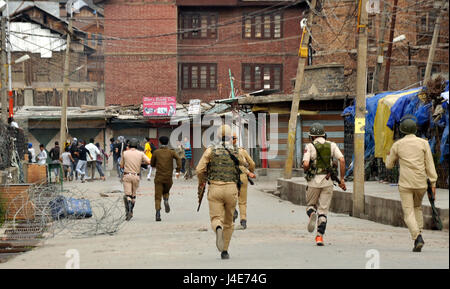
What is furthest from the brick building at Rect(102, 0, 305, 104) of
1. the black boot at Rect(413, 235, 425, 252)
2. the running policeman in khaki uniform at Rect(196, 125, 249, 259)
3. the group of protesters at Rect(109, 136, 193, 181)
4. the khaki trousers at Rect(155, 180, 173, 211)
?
the black boot at Rect(413, 235, 425, 252)

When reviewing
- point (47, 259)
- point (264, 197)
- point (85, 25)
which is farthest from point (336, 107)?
point (85, 25)

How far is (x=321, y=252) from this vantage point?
33.1 ft

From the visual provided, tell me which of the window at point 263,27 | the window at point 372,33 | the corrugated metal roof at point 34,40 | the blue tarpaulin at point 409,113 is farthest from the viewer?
the corrugated metal roof at point 34,40

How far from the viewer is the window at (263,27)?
50094mm

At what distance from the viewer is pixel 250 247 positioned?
36.0 ft

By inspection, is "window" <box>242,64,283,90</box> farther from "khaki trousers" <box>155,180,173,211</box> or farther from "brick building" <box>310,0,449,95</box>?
"khaki trousers" <box>155,180,173,211</box>

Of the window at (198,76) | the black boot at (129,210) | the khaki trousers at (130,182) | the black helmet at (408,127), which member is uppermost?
the window at (198,76)

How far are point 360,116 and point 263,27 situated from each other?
35.3 m

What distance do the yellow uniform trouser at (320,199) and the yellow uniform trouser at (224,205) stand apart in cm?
187

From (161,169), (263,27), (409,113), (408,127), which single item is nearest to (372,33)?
(263,27)

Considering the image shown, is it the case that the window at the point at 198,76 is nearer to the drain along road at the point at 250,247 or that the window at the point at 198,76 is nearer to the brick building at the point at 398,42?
the brick building at the point at 398,42

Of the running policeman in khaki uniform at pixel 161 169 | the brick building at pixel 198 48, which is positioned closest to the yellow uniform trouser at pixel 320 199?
the running policeman in khaki uniform at pixel 161 169

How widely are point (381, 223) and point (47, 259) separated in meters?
7.16

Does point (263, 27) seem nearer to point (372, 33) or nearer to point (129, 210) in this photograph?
point (372, 33)
